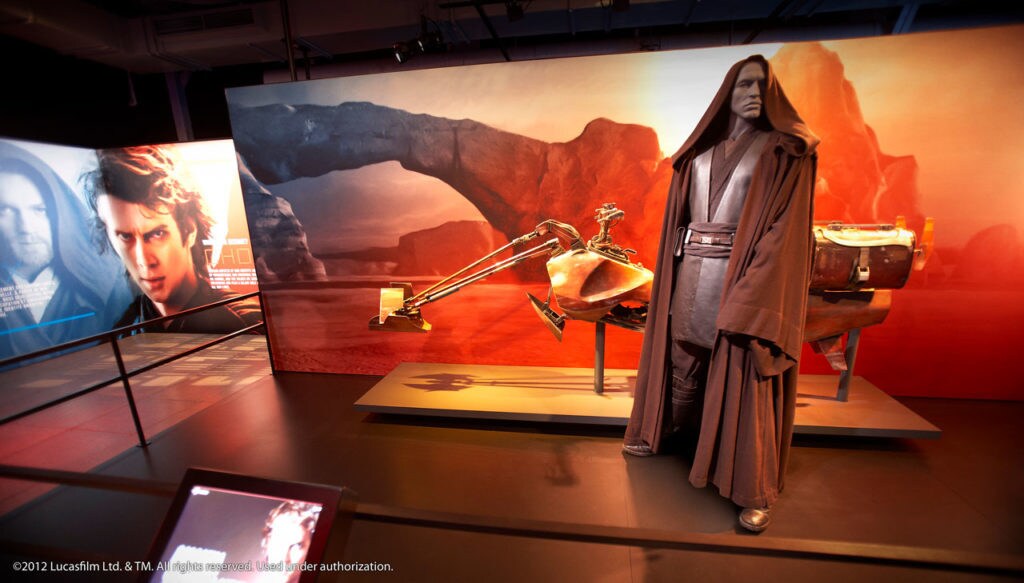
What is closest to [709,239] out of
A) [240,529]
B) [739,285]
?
[739,285]

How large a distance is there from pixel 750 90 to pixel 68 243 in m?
7.45

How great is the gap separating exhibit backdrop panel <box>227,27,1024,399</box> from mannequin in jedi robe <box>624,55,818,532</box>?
1.20m

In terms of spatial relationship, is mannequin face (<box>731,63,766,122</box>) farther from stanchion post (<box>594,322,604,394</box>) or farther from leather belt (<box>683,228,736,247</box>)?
stanchion post (<box>594,322,604,394</box>)

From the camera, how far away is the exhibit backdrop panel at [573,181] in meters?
2.79

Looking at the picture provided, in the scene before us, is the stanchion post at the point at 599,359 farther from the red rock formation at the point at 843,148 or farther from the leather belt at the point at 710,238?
the red rock formation at the point at 843,148

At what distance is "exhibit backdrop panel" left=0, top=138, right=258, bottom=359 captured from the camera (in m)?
4.71

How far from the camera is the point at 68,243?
5141 mm

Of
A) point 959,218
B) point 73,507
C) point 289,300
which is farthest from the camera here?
point 289,300

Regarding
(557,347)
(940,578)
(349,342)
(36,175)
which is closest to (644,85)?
(557,347)

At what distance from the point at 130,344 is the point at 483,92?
240 inches

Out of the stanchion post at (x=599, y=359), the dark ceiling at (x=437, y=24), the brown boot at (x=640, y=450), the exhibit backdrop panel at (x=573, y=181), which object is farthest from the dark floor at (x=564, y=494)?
the dark ceiling at (x=437, y=24)

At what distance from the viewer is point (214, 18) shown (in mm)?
4418

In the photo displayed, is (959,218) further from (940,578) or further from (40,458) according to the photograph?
(40,458)

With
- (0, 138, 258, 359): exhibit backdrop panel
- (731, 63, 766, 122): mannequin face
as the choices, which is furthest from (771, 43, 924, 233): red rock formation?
(0, 138, 258, 359): exhibit backdrop panel
